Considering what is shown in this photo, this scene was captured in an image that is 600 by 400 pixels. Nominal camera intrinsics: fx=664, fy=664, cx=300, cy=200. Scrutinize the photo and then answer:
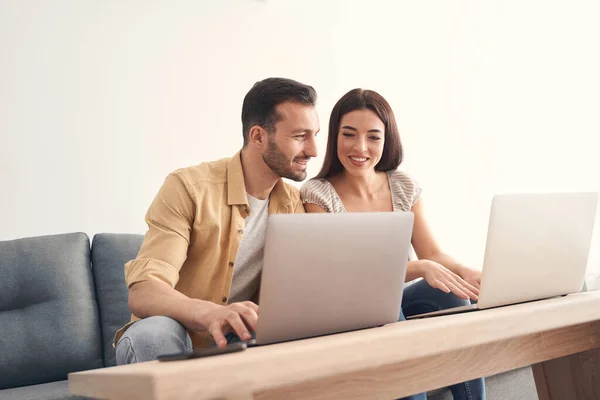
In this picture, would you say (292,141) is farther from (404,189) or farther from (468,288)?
(468,288)

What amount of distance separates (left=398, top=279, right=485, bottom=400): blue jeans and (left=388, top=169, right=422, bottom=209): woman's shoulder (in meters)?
0.30

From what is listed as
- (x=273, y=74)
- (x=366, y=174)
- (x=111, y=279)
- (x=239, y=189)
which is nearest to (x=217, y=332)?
(x=239, y=189)

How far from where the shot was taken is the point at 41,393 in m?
1.84

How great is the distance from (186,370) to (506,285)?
818mm

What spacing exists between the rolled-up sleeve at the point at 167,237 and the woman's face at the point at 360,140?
1.95ft

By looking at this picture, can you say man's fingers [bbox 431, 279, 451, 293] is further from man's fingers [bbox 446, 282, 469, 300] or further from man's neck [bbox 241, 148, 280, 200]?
man's neck [bbox 241, 148, 280, 200]

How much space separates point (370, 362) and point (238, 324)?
318mm

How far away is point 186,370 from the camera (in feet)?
2.30

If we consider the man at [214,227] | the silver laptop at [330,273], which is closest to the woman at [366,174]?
the man at [214,227]

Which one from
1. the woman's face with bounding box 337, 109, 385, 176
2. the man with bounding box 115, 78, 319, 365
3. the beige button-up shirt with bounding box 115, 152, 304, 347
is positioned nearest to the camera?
the man with bounding box 115, 78, 319, 365

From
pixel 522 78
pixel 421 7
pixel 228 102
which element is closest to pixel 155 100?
pixel 228 102

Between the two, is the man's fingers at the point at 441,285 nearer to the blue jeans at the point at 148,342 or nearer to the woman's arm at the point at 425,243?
the woman's arm at the point at 425,243

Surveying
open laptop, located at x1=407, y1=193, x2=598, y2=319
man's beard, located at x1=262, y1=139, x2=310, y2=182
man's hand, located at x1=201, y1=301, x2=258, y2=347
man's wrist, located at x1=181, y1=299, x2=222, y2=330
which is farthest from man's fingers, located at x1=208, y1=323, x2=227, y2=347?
man's beard, located at x1=262, y1=139, x2=310, y2=182

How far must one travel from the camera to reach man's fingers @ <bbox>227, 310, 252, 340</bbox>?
1101 millimetres
